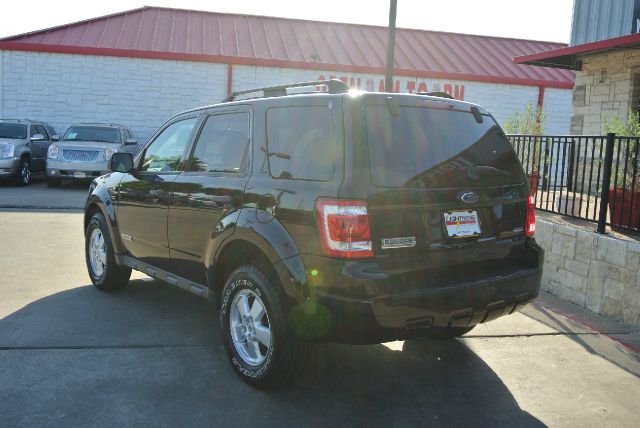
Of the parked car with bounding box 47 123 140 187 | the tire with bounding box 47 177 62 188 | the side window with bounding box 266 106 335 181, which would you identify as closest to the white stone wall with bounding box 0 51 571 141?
the tire with bounding box 47 177 62 188

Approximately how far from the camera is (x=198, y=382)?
3754mm

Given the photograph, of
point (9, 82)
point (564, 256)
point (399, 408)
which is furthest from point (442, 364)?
point (9, 82)

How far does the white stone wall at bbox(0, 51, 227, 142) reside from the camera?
19219 millimetres

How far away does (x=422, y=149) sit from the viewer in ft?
11.4

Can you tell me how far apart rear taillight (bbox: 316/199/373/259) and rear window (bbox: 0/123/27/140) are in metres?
15.1

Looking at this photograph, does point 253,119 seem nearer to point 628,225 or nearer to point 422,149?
point 422,149

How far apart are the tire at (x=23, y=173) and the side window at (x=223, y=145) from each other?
12793 millimetres

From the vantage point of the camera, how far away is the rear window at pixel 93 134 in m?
15.6

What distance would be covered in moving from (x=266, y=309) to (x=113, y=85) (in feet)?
58.7

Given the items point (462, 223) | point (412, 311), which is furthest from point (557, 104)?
point (412, 311)

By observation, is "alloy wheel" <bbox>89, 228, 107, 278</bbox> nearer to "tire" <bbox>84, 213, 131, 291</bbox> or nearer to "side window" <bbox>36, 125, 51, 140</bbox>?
"tire" <bbox>84, 213, 131, 291</bbox>

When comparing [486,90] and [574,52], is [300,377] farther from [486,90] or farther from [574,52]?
[486,90]

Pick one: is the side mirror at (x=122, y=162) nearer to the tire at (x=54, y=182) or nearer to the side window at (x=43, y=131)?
the tire at (x=54, y=182)

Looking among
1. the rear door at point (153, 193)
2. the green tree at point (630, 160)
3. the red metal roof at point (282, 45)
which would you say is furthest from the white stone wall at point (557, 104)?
the rear door at point (153, 193)
